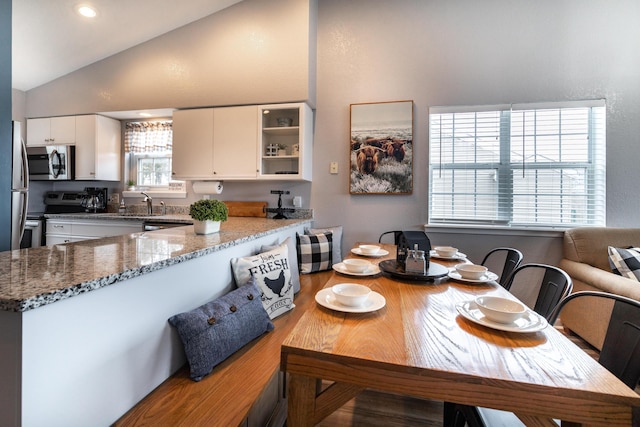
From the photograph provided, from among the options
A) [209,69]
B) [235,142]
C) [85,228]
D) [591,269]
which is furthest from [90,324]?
→ [591,269]

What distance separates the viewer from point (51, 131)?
336 cm

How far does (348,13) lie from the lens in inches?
116

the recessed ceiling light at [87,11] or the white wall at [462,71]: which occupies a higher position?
the recessed ceiling light at [87,11]

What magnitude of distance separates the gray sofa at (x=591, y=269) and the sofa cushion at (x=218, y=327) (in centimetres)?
229

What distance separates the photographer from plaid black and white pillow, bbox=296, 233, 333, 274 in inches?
97.4

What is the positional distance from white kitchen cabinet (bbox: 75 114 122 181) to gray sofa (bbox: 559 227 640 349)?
15.8 feet

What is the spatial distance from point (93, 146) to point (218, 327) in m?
3.29

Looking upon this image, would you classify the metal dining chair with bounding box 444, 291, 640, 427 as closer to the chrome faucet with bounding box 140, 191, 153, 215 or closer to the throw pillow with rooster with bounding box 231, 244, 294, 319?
the throw pillow with rooster with bounding box 231, 244, 294, 319

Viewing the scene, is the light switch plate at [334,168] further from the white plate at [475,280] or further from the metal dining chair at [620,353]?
the metal dining chair at [620,353]

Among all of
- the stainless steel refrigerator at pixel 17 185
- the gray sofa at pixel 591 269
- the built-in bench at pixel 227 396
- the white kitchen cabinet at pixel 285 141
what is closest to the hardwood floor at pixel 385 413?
the built-in bench at pixel 227 396

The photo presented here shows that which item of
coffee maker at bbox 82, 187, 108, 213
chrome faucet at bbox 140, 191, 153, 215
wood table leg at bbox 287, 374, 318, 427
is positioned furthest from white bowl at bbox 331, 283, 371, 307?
coffee maker at bbox 82, 187, 108, 213

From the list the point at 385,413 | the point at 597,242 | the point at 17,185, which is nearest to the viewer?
the point at 385,413

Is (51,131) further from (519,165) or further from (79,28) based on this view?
(519,165)

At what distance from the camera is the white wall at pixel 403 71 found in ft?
8.22
